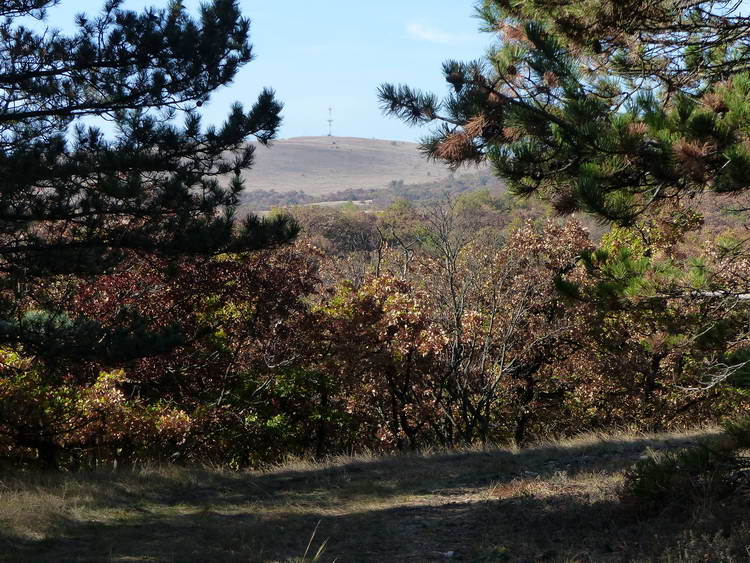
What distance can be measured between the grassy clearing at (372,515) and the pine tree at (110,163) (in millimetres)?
1798

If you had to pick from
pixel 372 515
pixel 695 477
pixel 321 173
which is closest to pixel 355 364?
pixel 372 515

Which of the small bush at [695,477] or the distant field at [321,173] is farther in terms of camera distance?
the distant field at [321,173]

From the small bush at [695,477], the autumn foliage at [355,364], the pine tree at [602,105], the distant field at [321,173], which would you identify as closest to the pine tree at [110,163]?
the autumn foliage at [355,364]

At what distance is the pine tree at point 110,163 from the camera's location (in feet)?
25.1

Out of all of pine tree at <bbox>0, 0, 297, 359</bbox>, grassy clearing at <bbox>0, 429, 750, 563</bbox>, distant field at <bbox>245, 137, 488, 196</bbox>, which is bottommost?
grassy clearing at <bbox>0, 429, 750, 563</bbox>

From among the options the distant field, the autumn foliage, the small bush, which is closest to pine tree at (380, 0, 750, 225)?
the small bush

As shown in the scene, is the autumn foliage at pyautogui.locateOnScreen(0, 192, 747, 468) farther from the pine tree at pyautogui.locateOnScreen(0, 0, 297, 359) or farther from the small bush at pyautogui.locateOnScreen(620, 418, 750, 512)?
the small bush at pyautogui.locateOnScreen(620, 418, 750, 512)

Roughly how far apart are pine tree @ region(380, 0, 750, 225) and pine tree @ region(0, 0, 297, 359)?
11.8ft

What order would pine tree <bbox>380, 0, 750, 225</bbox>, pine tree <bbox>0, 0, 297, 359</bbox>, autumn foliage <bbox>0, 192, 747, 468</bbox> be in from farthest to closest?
1. autumn foliage <bbox>0, 192, 747, 468</bbox>
2. pine tree <bbox>0, 0, 297, 359</bbox>
3. pine tree <bbox>380, 0, 750, 225</bbox>

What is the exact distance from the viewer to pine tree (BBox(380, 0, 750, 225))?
551 centimetres

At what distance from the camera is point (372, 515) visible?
24.0 ft

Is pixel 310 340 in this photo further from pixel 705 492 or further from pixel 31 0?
pixel 705 492

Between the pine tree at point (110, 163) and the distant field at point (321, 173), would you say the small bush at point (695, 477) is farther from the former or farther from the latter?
the distant field at point (321, 173)

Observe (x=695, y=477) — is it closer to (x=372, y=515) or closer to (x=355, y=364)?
(x=372, y=515)
